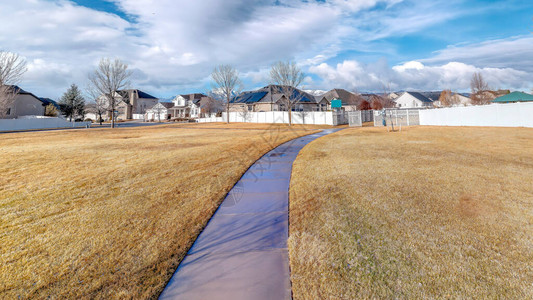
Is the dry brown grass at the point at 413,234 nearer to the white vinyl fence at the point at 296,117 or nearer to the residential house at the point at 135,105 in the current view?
the white vinyl fence at the point at 296,117

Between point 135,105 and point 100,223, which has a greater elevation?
point 135,105

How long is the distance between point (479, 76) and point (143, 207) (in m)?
65.3

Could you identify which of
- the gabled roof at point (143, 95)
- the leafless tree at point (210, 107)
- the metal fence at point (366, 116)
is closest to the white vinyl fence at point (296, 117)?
the metal fence at point (366, 116)

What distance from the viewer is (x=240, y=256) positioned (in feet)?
11.5

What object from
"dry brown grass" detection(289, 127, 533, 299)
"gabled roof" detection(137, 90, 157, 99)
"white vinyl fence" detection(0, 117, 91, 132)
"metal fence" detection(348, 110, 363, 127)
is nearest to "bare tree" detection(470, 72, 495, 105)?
"metal fence" detection(348, 110, 363, 127)

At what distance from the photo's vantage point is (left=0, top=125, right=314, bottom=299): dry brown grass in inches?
117

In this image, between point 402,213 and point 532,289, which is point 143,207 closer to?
point 402,213

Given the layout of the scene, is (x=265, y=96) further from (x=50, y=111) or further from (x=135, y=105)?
(x=135, y=105)

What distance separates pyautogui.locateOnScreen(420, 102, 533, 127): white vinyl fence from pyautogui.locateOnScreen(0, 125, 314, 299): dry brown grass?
2608 centimetres

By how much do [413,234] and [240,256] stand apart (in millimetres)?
2816

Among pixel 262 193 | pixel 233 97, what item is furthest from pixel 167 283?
pixel 233 97

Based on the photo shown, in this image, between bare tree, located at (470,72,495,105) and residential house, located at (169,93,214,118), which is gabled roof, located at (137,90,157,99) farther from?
bare tree, located at (470,72,495,105)

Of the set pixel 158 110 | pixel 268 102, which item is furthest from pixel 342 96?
pixel 158 110

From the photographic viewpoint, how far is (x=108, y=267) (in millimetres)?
3213
